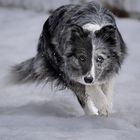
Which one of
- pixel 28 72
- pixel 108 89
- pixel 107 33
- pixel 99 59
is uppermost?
pixel 107 33

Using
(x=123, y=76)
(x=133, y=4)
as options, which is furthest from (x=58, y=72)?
(x=133, y=4)

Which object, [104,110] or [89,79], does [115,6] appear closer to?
[104,110]

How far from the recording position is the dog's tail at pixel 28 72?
7691mm

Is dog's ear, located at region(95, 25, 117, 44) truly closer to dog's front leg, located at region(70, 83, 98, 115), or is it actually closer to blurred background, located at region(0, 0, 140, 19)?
dog's front leg, located at region(70, 83, 98, 115)

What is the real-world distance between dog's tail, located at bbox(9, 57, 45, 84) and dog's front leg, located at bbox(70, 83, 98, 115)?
1.85ft

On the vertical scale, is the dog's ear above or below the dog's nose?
above

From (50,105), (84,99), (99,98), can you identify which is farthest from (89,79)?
(50,105)

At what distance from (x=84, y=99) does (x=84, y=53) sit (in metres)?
0.70

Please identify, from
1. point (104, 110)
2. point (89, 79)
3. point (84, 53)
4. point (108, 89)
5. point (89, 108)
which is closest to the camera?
point (89, 79)

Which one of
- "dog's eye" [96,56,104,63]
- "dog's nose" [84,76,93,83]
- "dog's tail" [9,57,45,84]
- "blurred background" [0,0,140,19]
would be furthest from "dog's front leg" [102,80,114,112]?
"blurred background" [0,0,140,19]

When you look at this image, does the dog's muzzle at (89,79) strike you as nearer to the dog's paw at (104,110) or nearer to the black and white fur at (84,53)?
the black and white fur at (84,53)

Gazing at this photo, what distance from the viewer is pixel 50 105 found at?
25.8 feet

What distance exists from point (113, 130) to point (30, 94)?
2677mm

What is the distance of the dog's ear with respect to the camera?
22.3 ft
